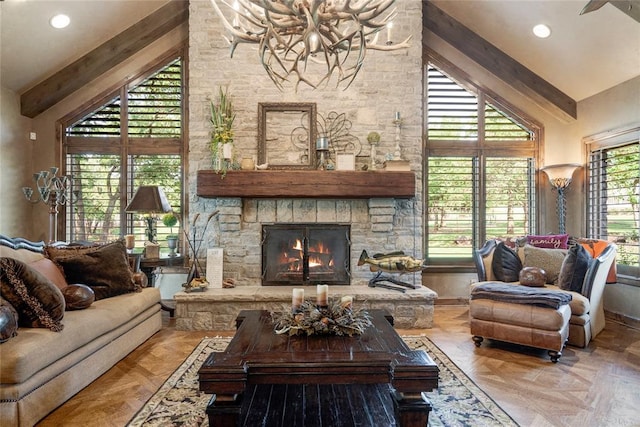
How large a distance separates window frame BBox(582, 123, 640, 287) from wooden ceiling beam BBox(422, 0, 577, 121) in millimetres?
496

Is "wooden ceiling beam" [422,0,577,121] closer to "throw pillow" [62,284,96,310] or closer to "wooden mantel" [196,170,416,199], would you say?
"wooden mantel" [196,170,416,199]

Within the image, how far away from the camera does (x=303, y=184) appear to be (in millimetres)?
4215

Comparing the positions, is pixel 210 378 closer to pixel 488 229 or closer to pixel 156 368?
pixel 156 368

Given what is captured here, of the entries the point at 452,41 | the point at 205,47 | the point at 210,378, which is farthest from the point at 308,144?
the point at 210,378

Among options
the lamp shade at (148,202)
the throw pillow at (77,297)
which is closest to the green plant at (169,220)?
the lamp shade at (148,202)

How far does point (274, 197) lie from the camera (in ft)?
14.2

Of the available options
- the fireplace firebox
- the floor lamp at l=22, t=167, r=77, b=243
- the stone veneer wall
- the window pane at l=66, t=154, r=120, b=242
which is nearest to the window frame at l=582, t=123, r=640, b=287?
the stone veneer wall

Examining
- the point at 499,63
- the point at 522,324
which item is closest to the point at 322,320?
the point at 522,324

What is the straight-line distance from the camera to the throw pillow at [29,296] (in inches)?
92.2

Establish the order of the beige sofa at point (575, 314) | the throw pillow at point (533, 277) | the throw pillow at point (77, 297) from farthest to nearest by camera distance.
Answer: the throw pillow at point (533, 277), the beige sofa at point (575, 314), the throw pillow at point (77, 297)

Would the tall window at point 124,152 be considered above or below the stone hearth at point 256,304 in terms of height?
above

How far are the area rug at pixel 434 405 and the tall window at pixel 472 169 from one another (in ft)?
8.36

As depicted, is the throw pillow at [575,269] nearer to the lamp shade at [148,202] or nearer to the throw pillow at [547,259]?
the throw pillow at [547,259]

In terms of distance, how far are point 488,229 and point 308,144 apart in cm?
266
